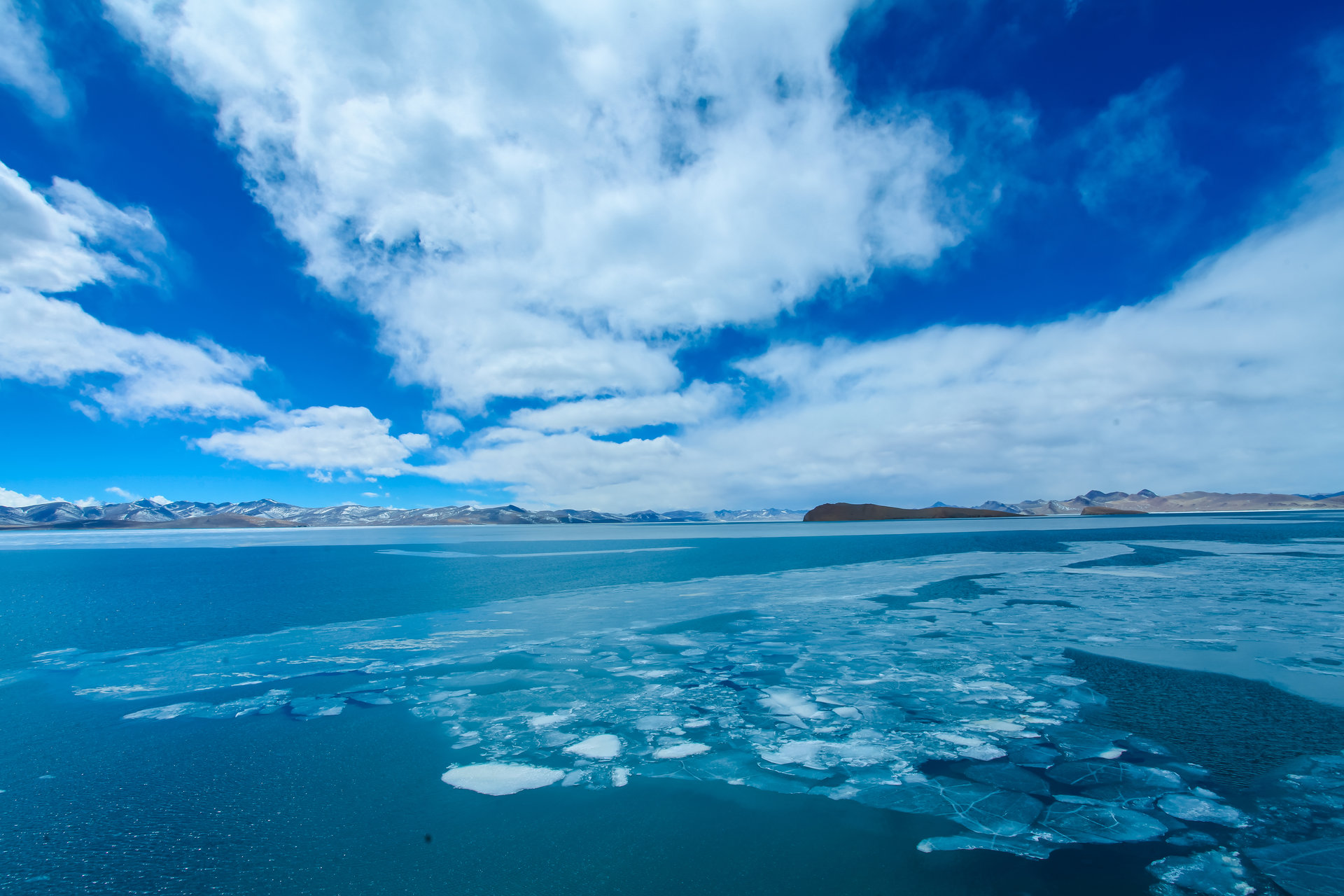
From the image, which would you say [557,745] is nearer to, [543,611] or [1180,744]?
[1180,744]

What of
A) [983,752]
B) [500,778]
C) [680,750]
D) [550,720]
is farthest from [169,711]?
[983,752]

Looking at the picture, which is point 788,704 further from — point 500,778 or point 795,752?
point 500,778

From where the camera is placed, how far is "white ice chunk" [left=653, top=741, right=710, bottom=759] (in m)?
6.56

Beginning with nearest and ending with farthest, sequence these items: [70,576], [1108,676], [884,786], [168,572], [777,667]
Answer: [884,786] < [1108,676] < [777,667] < [70,576] < [168,572]

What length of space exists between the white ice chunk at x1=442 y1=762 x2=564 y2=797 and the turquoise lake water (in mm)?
37

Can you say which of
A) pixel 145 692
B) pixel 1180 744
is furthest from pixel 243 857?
pixel 1180 744

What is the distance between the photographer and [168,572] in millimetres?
30391

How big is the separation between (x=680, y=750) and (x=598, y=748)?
3.41 feet

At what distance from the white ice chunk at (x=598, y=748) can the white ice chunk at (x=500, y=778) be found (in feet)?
1.76

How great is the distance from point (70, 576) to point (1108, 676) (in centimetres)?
4336

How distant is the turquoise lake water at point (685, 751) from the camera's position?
4477 mm

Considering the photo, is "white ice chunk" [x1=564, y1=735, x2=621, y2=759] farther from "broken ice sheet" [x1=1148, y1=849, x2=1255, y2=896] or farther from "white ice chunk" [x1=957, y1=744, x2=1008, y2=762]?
"broken ice sheet" [x1=1148, y1=849, x2=1255, y2=896]

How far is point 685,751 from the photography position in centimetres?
668

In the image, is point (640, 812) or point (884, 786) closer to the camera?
point (640, 812)
